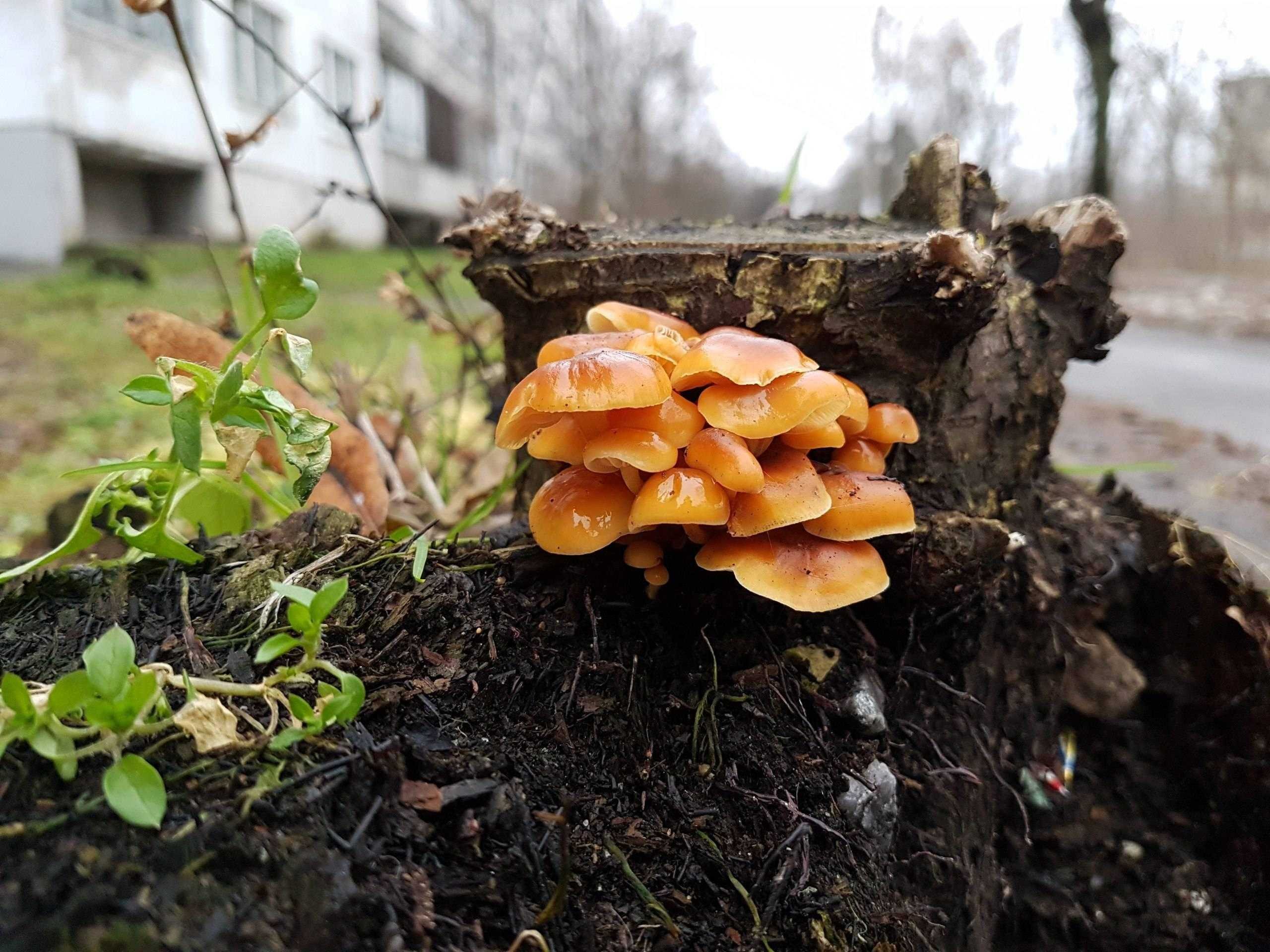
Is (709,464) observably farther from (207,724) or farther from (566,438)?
(207,724)

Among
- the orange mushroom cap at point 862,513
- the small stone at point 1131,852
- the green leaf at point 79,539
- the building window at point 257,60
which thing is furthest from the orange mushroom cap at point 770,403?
the building window at point 257,60

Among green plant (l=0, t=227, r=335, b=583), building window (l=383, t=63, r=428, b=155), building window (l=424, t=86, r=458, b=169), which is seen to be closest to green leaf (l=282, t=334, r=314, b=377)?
green plant (l=0, t=227, r=335, b=583)

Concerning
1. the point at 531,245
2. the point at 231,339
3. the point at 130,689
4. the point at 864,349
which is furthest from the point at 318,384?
the point at 130,689

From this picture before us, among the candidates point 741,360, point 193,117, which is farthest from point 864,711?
point 193,117

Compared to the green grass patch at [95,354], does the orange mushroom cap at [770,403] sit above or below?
above

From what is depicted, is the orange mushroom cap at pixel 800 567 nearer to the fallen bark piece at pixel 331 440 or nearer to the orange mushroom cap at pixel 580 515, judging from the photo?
the orange mushroom cap at pixel 580 515
